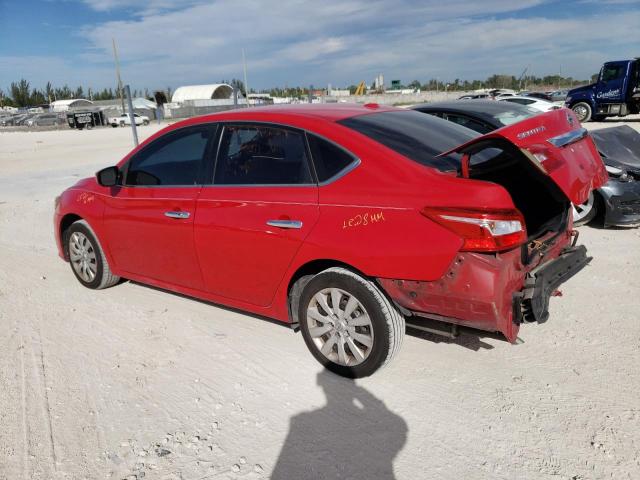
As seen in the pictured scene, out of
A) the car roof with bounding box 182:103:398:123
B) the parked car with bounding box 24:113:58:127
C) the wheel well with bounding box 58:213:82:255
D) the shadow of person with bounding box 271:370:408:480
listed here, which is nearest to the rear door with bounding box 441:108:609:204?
the car roof with bounding box 182:103:398:123

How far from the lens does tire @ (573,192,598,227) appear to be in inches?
241

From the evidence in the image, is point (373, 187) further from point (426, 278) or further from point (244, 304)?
point (244, 304)

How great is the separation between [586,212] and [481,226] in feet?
14.4

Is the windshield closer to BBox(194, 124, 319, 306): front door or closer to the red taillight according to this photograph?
BBox(194, 124, 319, 306): front door

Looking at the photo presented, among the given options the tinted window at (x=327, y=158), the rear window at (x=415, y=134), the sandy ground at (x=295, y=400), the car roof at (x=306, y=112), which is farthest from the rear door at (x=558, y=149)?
the sandy ground at (x=295, y=400)

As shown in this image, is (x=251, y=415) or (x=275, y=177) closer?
(x=251, y=415)

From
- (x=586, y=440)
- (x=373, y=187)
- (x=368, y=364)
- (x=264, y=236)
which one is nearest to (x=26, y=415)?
(x=264, y=236)

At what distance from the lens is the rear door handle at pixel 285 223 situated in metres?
3.10

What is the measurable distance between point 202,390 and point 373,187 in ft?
5.43

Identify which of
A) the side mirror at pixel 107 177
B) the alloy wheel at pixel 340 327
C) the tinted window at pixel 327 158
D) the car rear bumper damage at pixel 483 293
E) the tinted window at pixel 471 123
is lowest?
the alloy wheel at pixel 340 327

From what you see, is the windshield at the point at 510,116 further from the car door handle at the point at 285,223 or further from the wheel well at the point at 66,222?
the wheel well at the point at 66,222

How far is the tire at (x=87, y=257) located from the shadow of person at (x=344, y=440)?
2.72 meters

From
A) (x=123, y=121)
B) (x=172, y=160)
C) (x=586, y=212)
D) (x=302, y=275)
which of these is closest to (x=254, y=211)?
(x=302, y=275)

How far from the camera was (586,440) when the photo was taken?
2553 millimetres
